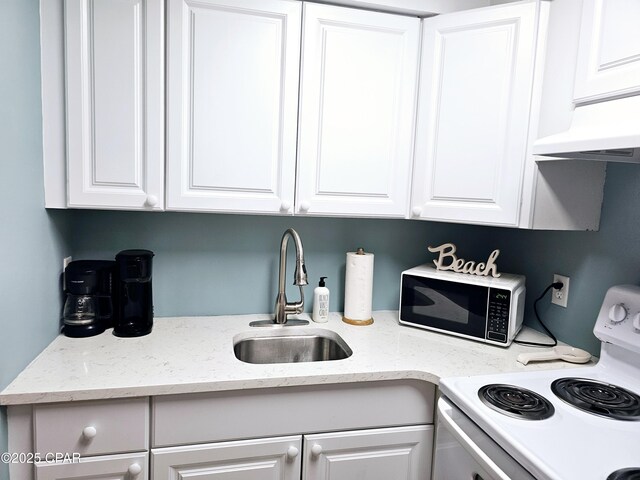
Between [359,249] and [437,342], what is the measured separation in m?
0.49

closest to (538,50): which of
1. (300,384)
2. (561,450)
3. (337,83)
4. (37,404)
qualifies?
(337,83)

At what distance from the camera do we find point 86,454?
1.19m

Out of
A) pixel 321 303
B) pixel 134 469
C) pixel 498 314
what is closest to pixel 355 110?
pixel 321 303

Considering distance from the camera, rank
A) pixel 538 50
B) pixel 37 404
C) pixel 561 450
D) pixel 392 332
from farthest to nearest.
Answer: pixel 392 332, pixel 538 50, pixel 37 404, pixel 561 450

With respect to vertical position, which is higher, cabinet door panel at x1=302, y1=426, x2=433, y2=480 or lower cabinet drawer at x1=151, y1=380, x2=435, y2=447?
lower cabinet drawer at x1=151, y1=380, x2=435, y2=447

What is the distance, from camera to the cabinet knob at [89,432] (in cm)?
117

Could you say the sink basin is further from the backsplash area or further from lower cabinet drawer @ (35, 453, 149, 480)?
lower cabinet drawer @ (35, 453, 149, 480)

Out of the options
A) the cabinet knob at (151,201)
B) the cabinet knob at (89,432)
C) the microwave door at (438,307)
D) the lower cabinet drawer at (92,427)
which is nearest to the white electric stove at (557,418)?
the microwave door at (438,307)

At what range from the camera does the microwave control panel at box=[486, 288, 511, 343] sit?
5.14ft

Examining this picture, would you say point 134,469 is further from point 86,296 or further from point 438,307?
point 438,307

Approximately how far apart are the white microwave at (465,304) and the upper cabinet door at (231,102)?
0.70m

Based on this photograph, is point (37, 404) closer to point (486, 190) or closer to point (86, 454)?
point (86, 454)

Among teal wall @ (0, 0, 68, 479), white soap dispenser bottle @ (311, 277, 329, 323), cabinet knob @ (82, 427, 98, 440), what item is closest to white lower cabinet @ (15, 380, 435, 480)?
cabinet knob @ (82, 427, 98, 440)

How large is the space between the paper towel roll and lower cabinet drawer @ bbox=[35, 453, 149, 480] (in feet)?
3.00
